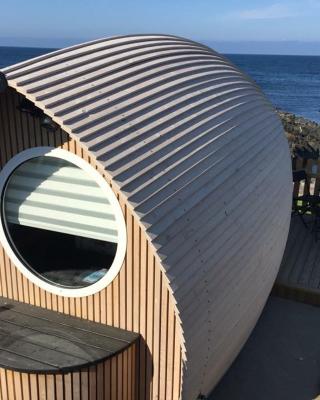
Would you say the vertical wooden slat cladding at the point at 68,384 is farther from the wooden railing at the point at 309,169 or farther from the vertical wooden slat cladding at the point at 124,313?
the wooden railing at the point at 309,169

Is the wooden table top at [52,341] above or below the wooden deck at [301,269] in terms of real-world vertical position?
above

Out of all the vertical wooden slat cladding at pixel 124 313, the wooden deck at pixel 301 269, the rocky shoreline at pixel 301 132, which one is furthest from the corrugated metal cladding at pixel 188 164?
the rocky shoreline at pixel 301 132

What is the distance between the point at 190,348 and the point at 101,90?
273 centimetres

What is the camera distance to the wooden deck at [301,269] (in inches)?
341

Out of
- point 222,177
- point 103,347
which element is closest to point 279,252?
point 222,177

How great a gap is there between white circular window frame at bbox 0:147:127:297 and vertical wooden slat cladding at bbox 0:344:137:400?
79 centimetres

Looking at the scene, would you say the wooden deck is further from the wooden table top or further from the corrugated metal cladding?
the wooden table top

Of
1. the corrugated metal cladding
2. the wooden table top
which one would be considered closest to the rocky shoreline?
the corrugated metal cladding

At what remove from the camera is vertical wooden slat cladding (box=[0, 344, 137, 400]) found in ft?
15.9

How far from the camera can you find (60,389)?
4867 mm

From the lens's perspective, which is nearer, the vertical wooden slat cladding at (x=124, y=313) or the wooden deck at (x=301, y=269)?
the vertical wooden slat cladding at (x=124, y=313)

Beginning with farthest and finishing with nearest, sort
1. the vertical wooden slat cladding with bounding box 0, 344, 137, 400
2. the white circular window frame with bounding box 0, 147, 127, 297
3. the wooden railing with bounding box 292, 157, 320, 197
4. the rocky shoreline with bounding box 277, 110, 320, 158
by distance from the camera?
1. the rocky shoreline with bounding box 277, 110, 320, 158
2. the wooden railing with bounding box 292, 157, 320, 197
3. the white circular window frame with bounding box 0, 147, 127, 297
4. the vertical wooden slat cladding with bounding box 0, 344, 137, 400

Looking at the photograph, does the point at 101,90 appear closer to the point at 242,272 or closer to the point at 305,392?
the point at 242,272

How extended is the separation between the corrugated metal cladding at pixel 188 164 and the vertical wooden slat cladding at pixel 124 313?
0.29m
